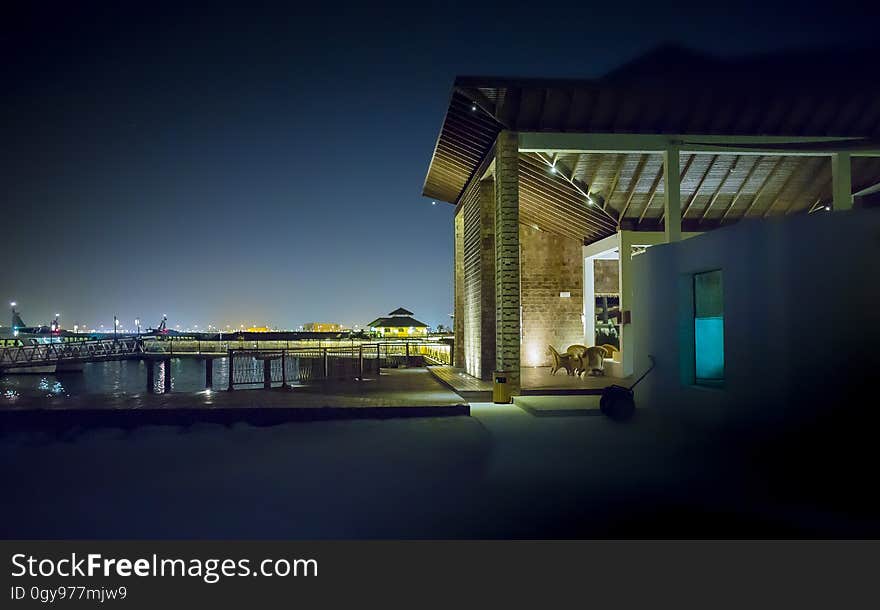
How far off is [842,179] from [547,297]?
897 cm

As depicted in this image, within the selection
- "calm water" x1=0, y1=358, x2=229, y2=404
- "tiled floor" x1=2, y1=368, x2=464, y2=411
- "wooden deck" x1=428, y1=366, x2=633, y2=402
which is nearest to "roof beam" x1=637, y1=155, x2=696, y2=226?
"wooden deck" x1=428, y1=366, x2=633, y2=402

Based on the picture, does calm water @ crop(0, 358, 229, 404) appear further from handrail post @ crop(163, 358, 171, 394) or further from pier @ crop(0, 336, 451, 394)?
pier @ crop(0, 336, 451, 394)

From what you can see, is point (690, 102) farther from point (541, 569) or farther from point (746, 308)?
point (541, 569)

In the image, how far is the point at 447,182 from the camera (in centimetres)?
1909

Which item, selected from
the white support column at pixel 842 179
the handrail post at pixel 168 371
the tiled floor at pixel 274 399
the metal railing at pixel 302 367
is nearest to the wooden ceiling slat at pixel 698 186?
the white support column at pixel 842 179

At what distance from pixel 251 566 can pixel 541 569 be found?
88.8 inches

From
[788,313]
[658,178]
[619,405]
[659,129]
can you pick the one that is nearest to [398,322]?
[658,178]

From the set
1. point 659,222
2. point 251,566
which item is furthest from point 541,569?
point 659,222

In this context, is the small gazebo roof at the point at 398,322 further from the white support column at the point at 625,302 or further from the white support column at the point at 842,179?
the white support column at the point at 842,179

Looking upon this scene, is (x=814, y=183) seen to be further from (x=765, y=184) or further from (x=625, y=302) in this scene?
(x=625, y=302)

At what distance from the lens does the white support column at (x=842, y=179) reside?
14023 mm

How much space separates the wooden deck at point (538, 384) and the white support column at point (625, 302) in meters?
0.69

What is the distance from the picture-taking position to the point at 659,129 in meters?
13.7

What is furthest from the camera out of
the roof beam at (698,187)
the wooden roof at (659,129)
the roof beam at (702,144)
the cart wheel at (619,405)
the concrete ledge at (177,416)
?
the roof beam at (698,187)
